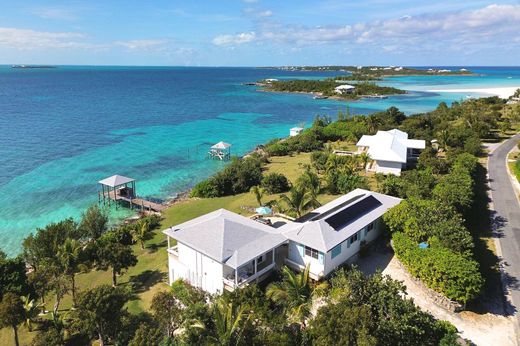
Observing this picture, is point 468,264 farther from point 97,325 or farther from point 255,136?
point 255,136

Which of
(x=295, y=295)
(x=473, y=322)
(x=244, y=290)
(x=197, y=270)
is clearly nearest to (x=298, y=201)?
(x=197, y=270)

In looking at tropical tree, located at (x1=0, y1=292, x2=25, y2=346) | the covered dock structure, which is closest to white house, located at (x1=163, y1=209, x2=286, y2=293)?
tropical tree, located at (x1=0, y1=292, x2=25, y2=346)

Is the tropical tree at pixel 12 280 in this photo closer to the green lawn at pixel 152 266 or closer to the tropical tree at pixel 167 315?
the green lawn at pixel 152 266

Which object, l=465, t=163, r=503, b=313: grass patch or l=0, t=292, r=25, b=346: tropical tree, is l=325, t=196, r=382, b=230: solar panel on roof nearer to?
l=465, t=163, r=503, b=313: grass patch

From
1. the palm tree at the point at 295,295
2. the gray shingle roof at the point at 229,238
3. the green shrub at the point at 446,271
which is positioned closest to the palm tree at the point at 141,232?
the gray shingle roof at the point at 229,238

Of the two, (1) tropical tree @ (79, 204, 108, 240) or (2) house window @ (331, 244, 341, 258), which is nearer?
(2) house window @ (331, 244, 341, 258)
